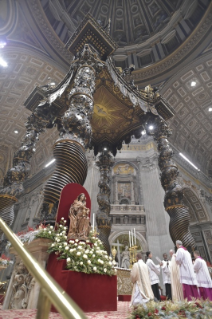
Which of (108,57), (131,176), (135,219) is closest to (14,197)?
(108,57)

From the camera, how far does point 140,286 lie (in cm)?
352

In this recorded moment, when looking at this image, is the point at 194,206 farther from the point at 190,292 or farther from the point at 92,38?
the point at 92,38

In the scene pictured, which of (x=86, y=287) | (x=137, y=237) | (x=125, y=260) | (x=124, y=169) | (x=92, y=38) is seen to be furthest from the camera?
(x=124, y=169)

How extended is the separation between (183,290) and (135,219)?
30.0ft

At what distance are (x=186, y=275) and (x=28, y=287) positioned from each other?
2.77 metres

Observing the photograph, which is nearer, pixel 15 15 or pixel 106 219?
pixel 106 219

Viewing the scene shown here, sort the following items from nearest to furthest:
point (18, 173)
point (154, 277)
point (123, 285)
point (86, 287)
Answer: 1. point (86, 287)
2. point (18, 173)
3. point (123, 285)
4. point (154, 277)

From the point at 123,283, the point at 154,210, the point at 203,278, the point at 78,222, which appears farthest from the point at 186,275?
the point at 154,210

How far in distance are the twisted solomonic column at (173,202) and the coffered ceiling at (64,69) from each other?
1063 cm

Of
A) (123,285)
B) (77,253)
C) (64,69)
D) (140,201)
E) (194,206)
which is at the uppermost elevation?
(64,69)

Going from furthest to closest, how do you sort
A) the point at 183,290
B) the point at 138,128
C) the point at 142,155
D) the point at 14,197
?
1. the point at 142,155
2. the point at 138,128
3. the point at 14,197
4. the point at 183,290

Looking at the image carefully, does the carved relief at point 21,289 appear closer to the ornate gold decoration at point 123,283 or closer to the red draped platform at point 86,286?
the red draped platform at point 86,286

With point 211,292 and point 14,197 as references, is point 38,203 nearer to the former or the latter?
point 14,197

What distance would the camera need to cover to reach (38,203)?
16656 millimetres
